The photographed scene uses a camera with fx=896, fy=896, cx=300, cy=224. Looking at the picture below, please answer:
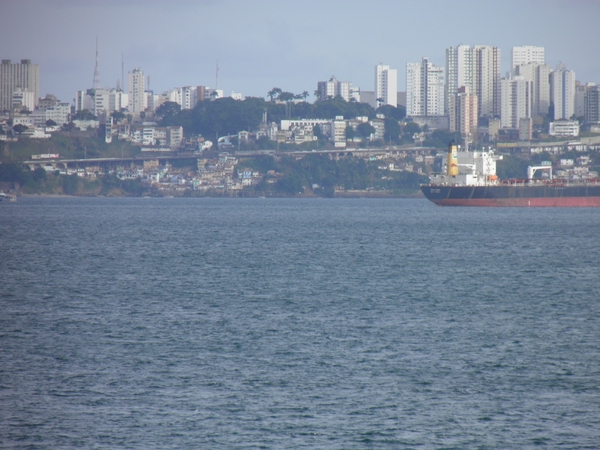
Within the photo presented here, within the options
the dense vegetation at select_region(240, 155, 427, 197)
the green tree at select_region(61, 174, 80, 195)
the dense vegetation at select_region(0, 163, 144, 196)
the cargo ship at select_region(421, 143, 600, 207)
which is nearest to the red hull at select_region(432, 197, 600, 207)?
the cargo ship at select_region(421, 143, 600, 207)

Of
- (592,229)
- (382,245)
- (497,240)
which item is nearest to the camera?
(382,245)

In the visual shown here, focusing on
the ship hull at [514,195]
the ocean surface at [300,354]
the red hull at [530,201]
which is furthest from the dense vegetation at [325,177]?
the ocean surface at [300,354]

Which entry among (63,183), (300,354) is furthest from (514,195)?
(63,183)

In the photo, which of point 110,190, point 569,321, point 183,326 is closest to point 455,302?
point 569,321

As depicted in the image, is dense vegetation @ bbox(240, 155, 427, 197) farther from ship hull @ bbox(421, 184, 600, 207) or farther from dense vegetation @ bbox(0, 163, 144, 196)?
ship hull @ bbox(421, 184, 600, 207)

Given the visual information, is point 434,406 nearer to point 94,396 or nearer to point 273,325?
point 94,396

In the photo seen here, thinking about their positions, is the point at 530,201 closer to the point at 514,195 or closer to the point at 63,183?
the point at 514,195

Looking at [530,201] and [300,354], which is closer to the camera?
[300,354]

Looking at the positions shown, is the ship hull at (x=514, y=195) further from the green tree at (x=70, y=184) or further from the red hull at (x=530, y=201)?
the green tree at (x=70, y=184)
